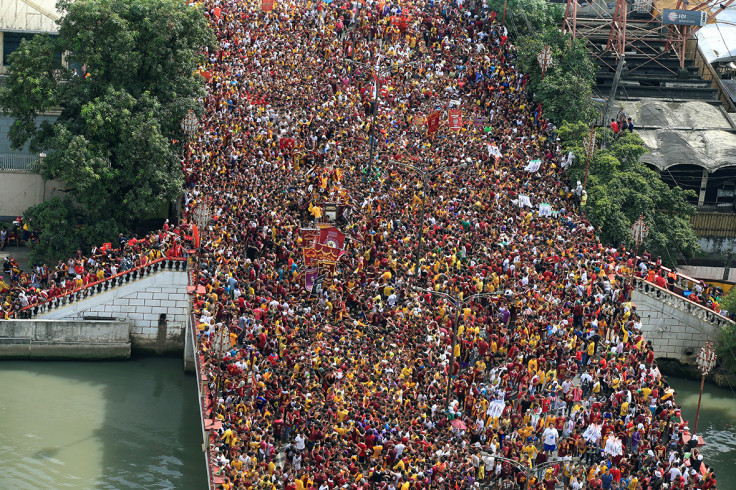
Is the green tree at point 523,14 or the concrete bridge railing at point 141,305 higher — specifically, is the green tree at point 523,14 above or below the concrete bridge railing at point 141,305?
above

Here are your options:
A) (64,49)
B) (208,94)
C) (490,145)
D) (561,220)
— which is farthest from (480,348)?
(64,49)

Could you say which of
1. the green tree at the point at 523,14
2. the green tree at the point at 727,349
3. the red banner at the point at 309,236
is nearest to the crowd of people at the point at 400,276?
the red banner at the point at 309,236

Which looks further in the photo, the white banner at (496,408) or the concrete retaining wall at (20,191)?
the concrete retaining wall at (20,191)

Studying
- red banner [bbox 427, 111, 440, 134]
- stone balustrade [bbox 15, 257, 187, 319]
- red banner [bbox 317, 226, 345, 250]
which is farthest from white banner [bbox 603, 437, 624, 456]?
red banner [bbox 427, 111, 440, 134]

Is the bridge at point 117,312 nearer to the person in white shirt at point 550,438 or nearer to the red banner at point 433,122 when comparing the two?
the red banner at point 433,122

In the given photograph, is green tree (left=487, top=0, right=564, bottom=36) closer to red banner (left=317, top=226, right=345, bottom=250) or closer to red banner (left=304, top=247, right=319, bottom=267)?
red banner (left=317, top=226, right=345, bottom=250)

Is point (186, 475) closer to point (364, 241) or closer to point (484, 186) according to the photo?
point (364, 241)

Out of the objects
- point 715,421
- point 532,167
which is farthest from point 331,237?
point 715,421
